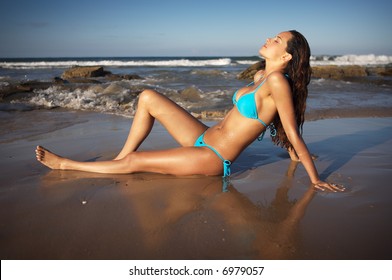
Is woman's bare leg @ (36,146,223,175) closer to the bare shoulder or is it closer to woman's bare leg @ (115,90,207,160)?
woman's bare leg @ (115,90,207,160)

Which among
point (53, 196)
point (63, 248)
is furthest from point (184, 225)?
point (53, 196)


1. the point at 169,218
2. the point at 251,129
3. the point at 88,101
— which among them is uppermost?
the point at 88,101

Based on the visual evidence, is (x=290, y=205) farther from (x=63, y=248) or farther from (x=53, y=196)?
(x=53, y=196)

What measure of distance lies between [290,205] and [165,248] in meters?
1.05

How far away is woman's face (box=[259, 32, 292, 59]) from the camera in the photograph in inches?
104

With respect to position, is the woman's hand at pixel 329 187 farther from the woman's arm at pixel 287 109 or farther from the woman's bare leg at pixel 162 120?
the woman's bare leg at pixel 162 120

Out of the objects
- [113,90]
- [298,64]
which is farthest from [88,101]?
[298,64]

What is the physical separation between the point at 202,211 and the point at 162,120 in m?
1.27

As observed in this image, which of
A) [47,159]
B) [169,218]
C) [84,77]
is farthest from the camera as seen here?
[84,77]

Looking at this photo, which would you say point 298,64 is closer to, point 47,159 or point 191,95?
point 47,159

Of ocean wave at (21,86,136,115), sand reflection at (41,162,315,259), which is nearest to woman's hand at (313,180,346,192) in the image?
sand reflection at (41,162,315,259)

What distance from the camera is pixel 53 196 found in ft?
7.82

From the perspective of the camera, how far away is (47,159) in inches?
116
